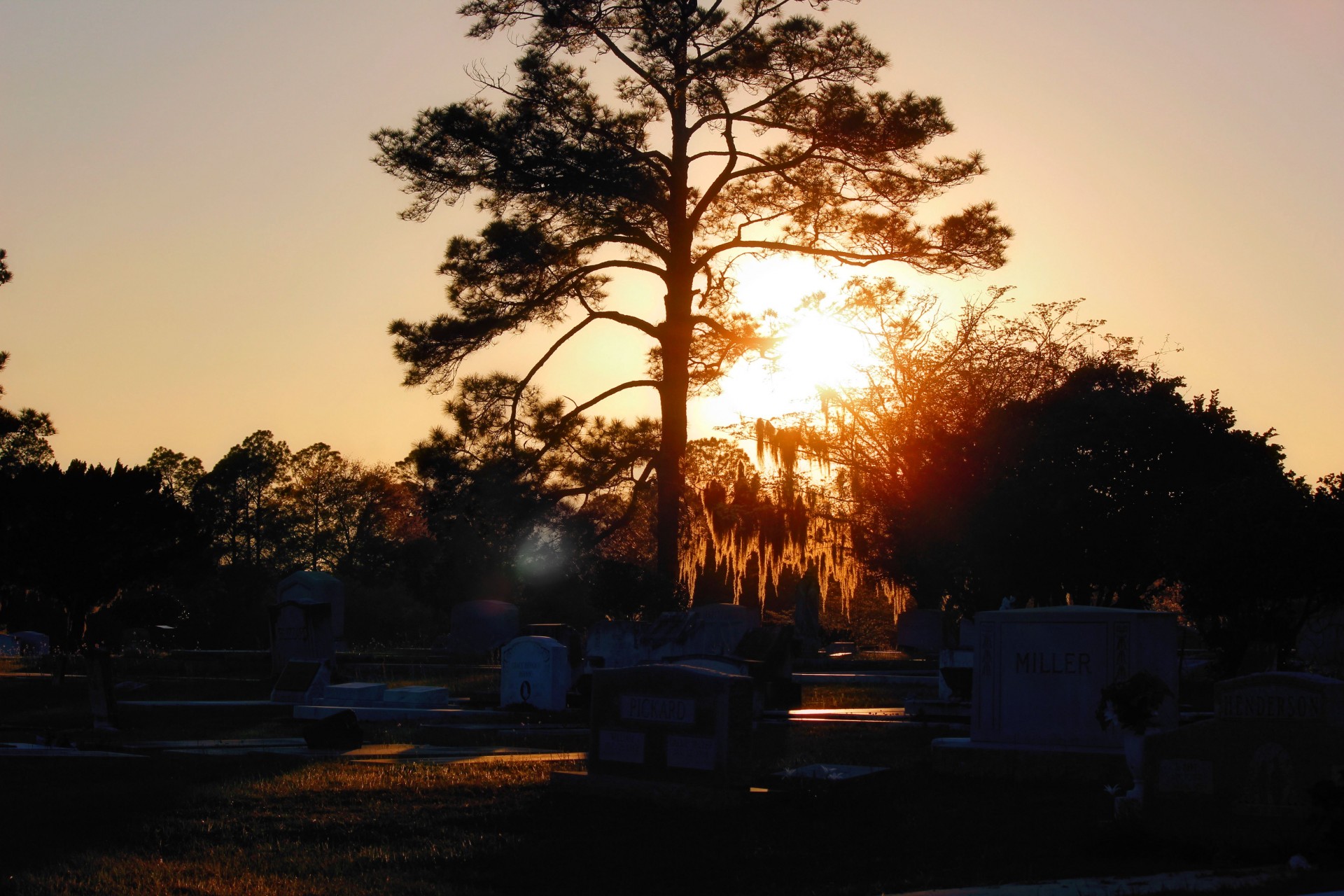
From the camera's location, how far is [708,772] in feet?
40.3

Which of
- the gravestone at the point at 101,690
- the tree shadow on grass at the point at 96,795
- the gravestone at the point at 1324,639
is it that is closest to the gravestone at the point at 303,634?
the gravestone at the point at 101,690

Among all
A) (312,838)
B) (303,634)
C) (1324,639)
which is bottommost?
(312,838)

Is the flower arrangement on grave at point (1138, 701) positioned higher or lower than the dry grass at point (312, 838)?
higher

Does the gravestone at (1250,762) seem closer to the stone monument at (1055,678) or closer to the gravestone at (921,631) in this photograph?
the stone monument at (1055,678)

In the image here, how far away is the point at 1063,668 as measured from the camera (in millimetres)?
14992

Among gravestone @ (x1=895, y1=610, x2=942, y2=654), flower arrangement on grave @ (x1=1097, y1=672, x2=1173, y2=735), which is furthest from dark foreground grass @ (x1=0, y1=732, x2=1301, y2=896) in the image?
gravestone @ (x1=895, y1=610, x2=942, y2=654)

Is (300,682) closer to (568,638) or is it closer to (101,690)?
(568,638)

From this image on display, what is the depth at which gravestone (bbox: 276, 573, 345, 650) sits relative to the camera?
3203cm

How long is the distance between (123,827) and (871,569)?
1055 inches

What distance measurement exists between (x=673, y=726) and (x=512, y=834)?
2289mm

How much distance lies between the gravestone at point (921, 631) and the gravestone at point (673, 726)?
32006mm

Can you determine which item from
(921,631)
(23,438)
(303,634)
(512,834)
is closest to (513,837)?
(512,834)

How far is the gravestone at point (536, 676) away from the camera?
2445cm

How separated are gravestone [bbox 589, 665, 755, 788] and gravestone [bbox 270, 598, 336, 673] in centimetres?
1999
